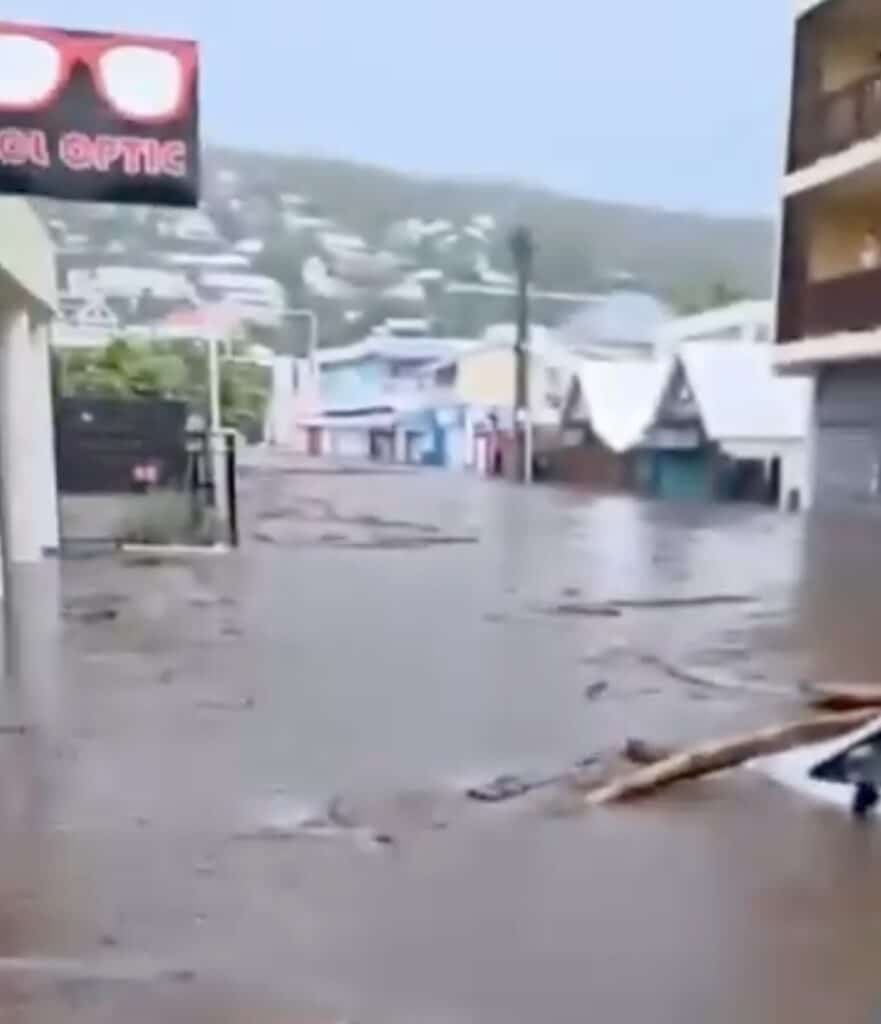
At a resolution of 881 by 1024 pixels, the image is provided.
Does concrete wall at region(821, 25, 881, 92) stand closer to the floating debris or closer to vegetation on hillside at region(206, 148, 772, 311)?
vegetation on hillside at region(206, 148, 772, 311)

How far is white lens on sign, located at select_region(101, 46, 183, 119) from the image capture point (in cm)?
673

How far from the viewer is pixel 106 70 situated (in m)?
6.71

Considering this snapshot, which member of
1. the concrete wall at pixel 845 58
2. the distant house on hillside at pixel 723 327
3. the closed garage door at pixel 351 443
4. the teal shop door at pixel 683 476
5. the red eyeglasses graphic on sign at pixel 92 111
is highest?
the concrete wall at pixel 845 58

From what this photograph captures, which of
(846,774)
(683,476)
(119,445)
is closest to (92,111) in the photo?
(846,774)

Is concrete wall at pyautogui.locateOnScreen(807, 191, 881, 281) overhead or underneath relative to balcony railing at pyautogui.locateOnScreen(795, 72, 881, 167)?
underneath

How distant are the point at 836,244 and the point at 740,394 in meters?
8.94

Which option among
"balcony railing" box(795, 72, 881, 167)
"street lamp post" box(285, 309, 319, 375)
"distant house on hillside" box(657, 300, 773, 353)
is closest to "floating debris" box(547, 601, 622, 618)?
"balcony railing" box(795, 72, 881, 167)

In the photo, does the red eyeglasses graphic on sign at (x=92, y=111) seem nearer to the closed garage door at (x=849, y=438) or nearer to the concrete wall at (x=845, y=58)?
the closed garage door at (x=849, y=438)

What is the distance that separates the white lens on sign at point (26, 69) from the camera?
6594mm

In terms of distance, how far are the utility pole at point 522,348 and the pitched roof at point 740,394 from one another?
6599mm

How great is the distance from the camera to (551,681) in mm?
7141

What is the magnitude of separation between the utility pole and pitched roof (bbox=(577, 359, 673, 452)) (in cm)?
165

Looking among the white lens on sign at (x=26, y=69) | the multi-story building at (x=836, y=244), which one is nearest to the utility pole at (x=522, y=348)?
the multi-story building at (x=836, y=244)

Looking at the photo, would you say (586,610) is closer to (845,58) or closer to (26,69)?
(26,69)
